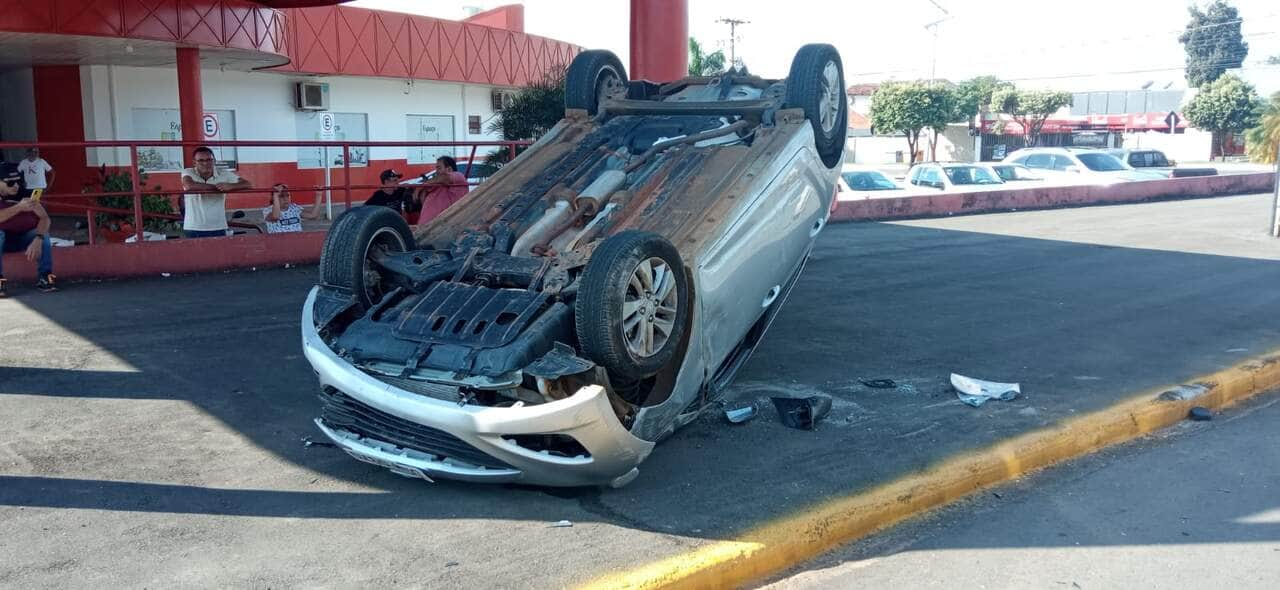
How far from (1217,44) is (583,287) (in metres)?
91.5

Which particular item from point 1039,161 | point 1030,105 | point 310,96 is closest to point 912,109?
point 1030,105

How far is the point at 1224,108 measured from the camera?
5688 cm

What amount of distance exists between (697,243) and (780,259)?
1017 mm

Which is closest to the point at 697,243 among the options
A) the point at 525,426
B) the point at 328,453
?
the point at 525,426

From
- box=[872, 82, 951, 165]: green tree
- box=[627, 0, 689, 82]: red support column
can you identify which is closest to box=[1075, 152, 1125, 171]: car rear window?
box=[627, 0, 689, 82]: red support column

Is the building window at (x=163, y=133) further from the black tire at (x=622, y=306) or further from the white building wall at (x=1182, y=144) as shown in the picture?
the white building wall at (x=1182, y=144)

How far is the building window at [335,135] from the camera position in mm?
24312

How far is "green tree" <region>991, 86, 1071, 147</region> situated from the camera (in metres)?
57.4

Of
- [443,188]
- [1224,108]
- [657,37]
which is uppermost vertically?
[1224,108]

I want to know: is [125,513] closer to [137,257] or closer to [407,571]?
[407,571]

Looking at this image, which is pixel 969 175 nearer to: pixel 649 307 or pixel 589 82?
pixel 589 82

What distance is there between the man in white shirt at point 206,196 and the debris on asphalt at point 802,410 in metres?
7.61

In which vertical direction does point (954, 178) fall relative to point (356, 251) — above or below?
above

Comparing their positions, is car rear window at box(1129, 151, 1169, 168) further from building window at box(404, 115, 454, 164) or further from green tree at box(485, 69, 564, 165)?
building window at box(404, 115, 454, 164)
